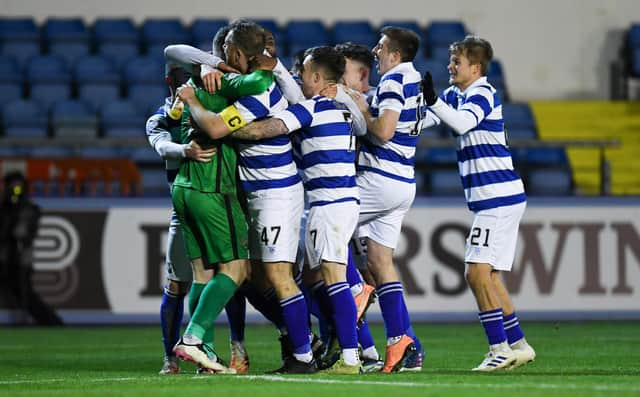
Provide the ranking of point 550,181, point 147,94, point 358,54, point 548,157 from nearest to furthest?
1. point 358,54
2. point 550,181
3. point 548,157
4. point 147,94

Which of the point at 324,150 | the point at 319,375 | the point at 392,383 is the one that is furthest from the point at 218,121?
the point at 392,383

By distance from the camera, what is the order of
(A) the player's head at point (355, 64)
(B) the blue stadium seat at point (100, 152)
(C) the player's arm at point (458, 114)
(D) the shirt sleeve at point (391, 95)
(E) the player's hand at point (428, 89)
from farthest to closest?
(B) the blue stadium seat at point (100, 152), (A) the player's head at point (355, 64), (C) the player's arm at point (458, 114), (E) the player's hand at point (428, 89), (D) the shirt sleeve at point (391, 95)

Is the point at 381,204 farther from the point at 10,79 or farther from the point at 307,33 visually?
the point at 307,33

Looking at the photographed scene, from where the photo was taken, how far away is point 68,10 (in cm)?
1847

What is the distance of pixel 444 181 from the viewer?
15117 mm

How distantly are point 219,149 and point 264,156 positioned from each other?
306 mm

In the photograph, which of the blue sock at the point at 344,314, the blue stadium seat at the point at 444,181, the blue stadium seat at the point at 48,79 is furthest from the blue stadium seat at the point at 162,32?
the blue sock at the point at 344,314

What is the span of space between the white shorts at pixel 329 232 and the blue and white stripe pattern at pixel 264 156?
0.28 meters

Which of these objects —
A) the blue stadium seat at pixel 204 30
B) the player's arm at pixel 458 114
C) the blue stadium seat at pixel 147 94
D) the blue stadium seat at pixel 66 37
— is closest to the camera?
the player's arm at pixel 458 114

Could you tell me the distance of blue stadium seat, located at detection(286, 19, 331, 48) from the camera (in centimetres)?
1758

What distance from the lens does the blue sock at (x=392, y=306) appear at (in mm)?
7895

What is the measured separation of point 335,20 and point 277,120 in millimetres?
11733

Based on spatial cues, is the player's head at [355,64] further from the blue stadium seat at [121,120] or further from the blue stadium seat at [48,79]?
the blue stadium seat at [48,79]

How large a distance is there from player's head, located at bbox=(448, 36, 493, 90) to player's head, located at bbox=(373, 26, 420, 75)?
1.27ft
